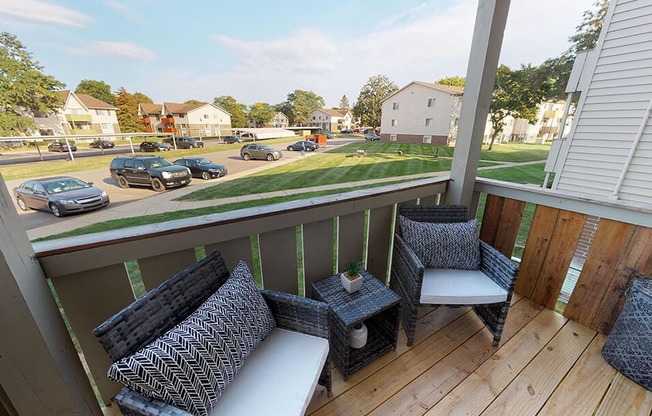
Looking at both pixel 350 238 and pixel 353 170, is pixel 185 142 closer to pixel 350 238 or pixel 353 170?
pixel 350 238

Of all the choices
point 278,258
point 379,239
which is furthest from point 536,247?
point 278,258

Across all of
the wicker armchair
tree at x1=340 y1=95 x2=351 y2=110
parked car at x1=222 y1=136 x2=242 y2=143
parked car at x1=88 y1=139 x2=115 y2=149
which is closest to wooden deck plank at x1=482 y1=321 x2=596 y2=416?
the wicker armchair

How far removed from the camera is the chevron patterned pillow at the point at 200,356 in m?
0.68

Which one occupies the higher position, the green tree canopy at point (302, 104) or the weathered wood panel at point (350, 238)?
the green tree canopy at point (302, 104)

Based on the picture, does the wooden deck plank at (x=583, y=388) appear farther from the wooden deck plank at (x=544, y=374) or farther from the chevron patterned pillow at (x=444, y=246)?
the chevron patterned pillow at (x=444, y=246)

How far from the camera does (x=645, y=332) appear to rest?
3.86ft

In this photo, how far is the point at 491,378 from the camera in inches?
50.0

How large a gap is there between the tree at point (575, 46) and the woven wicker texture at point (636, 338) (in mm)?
2868

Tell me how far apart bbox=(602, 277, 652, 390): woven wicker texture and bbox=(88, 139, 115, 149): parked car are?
372 centimetres

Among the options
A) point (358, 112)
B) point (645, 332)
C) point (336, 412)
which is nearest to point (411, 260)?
point (336, 412)

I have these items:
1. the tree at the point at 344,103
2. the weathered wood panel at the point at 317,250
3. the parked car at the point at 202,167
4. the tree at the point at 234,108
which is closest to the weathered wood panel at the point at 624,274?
the weathered wood panel at the point at 317,250

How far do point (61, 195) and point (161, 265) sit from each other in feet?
5.60

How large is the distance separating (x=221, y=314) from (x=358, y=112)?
3943mm

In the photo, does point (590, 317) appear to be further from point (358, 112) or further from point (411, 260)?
point (358, 112)
